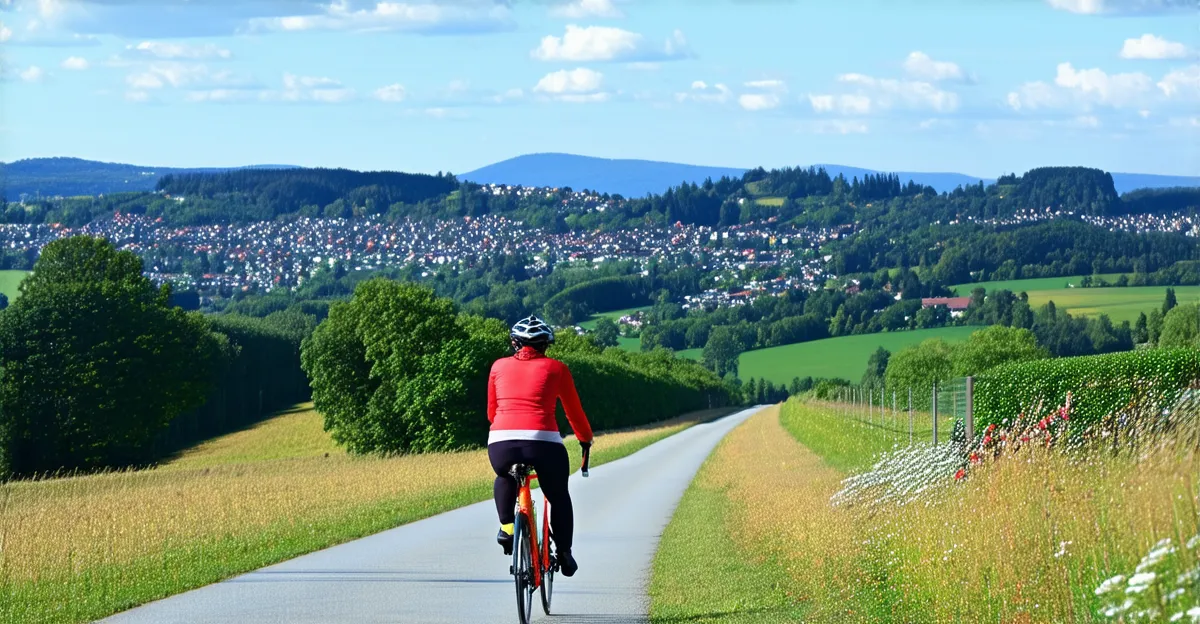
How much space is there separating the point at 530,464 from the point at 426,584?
2.82 meters

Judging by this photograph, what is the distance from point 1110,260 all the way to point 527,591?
182213 millimetres

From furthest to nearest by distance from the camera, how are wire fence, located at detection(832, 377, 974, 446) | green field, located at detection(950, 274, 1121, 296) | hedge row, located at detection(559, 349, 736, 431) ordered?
1. green field, located at detection(950, 274, 1121, 296)
2. hedge row, located at detection(559, 349, 736, 431)
3. wire fence, located at detection(832, 377, 974, 446)

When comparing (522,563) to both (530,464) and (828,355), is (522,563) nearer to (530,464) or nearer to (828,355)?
(530,464)

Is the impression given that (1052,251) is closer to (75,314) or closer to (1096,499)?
(75,314)

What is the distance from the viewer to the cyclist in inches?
395

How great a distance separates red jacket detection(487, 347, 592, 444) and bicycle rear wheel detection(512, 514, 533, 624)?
62 centimetres

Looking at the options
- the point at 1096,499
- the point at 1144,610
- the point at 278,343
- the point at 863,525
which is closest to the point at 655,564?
the point at 863,525

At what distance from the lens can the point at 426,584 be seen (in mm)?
12445

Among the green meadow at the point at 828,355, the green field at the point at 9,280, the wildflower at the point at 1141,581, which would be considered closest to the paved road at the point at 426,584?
the wildflower at the point at 1141,581

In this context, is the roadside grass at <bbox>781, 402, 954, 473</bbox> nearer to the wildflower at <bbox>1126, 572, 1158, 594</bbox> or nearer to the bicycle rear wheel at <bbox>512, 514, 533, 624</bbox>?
the bicycle rear wheel at <bbox>512, 514, 533, 624</bbox>

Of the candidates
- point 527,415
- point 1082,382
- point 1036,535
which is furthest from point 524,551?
point 1082,382

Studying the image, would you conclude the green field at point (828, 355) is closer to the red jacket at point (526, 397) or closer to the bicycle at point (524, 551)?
the bicycle at point (524, 551)

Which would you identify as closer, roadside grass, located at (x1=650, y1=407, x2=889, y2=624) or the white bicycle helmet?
the white bicycle helmet

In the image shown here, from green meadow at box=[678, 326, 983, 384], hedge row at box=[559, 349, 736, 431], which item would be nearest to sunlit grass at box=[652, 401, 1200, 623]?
hedge row at box=[559, 349, 736, 431]
